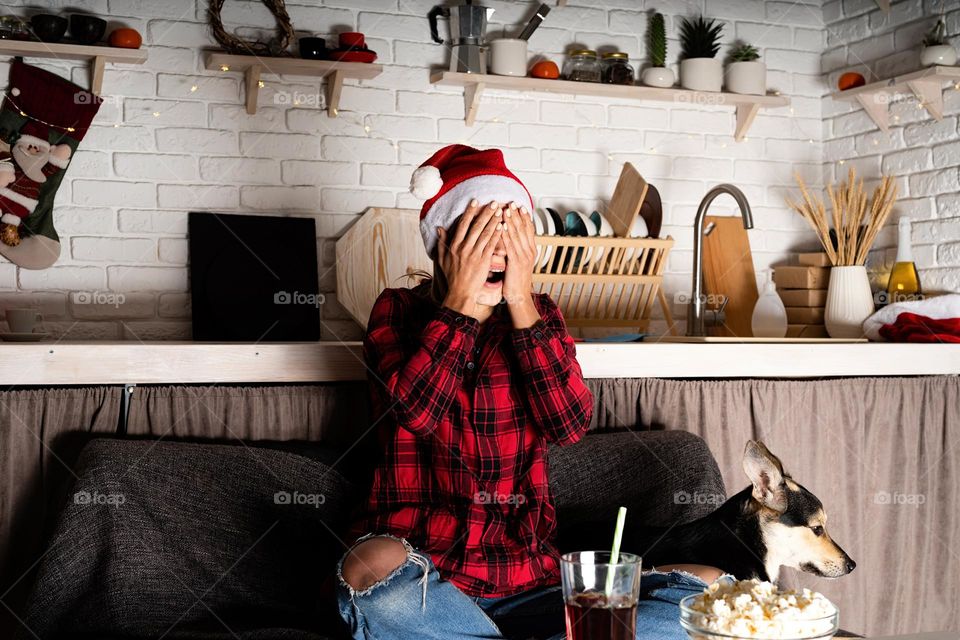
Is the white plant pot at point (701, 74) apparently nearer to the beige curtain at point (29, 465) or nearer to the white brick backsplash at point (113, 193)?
the white brick backsplash at point (113, 193)

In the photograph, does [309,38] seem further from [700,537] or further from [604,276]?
[700,537]

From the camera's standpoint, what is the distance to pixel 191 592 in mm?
1669

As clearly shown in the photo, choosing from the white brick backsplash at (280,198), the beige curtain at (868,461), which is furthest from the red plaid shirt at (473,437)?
the white brick backsplash at (280,198)

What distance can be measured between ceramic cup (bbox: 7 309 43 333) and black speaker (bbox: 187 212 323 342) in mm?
414

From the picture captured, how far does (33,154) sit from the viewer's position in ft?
7.75

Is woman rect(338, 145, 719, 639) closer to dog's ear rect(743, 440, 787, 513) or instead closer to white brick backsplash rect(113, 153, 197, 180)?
dog's ear rect(743, 440, 787, 513)

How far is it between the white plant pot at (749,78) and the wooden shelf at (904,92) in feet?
0.78

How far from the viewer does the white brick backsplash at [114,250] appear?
243cm

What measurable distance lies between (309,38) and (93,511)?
4.44 ft

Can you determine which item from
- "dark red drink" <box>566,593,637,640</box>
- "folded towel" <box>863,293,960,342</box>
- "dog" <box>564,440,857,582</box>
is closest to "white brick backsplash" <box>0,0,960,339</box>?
"folded towel" <box>863,293,960,342</box>

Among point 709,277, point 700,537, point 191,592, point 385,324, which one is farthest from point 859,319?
point 191,592

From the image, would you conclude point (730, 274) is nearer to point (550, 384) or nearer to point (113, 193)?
point (550, 384)

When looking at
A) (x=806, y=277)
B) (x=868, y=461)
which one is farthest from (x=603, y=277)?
(x=868, y=461)

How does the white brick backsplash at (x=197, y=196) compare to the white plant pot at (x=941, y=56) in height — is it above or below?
below
